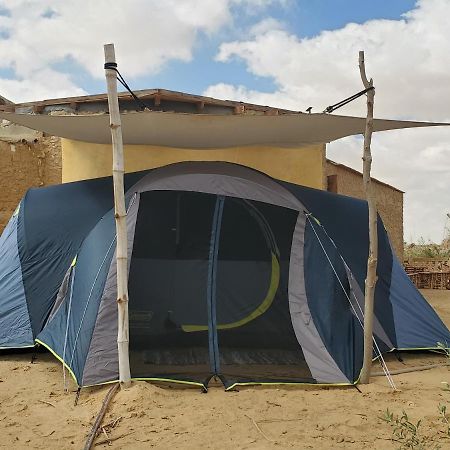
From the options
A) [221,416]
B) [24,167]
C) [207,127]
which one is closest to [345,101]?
[207,127]

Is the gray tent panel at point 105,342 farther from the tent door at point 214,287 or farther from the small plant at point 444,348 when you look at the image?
the small plant at point 444,348

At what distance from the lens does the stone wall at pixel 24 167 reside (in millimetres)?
10461

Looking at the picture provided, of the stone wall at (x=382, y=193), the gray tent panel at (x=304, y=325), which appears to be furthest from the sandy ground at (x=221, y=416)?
the stone wall at (x=382, y=193)

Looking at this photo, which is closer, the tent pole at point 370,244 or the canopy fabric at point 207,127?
the tent pole at point 370,244

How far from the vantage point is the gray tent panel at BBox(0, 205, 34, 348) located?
4.58 metres

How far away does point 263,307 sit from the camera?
455 centimetres

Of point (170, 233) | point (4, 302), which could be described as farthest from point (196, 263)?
point (4, 302)

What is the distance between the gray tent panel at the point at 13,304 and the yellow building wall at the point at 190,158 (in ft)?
3.10

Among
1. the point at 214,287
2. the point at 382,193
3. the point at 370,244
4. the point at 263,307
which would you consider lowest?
the point at 263,307

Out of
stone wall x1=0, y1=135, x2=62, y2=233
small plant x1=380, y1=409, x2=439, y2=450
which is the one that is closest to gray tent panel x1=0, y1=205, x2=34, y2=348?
small plant x1=380, y1=409, x2=439, y2=450

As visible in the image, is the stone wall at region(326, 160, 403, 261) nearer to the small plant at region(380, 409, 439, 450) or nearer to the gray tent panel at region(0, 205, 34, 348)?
the gray tent panel at region(0, 205, 34, 348)

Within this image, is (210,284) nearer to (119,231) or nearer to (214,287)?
(214,287)

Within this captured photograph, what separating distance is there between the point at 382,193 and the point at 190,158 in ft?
28.3

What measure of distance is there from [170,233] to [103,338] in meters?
1.24
